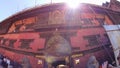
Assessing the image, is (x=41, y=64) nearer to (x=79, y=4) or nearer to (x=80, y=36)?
(x=80, y=36)

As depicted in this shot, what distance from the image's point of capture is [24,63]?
987 cm

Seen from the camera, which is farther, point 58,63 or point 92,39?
point 92,39

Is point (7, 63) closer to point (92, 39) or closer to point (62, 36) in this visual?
point (62, 36)

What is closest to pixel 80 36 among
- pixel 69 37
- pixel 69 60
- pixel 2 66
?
pixel 69 37

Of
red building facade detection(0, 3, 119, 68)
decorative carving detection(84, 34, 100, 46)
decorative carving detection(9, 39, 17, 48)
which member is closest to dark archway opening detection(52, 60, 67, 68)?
red building facade detection(0, 3, 119, 68)

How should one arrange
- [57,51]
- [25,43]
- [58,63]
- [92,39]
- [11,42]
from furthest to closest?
[11,42] < [25,43] < [92,39] < [58,63] < [57,51]

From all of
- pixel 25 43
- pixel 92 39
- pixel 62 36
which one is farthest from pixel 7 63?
pixel 92 39

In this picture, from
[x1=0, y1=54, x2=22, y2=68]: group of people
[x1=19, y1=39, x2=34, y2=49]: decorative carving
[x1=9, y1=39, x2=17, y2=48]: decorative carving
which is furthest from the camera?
[x1=9, y1=39, x2=17, y2=48]: decorative carving

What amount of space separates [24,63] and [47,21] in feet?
7.22

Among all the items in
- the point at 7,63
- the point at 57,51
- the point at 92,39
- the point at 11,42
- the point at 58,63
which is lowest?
the point at 7,63

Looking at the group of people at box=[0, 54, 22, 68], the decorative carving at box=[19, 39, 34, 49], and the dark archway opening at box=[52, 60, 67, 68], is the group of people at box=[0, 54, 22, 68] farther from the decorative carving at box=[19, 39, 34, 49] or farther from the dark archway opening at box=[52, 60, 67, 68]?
the dark archway opening at box=[52, 60, 67, 68]

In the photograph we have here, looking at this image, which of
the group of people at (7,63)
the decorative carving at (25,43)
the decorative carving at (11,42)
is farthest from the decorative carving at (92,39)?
the decorative carving at (11,42)

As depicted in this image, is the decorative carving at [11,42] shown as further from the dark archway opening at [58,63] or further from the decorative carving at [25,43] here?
the dark archway opening at [58,63]

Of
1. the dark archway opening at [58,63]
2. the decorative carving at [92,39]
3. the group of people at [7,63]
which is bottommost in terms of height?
the group of people at [7,63]
